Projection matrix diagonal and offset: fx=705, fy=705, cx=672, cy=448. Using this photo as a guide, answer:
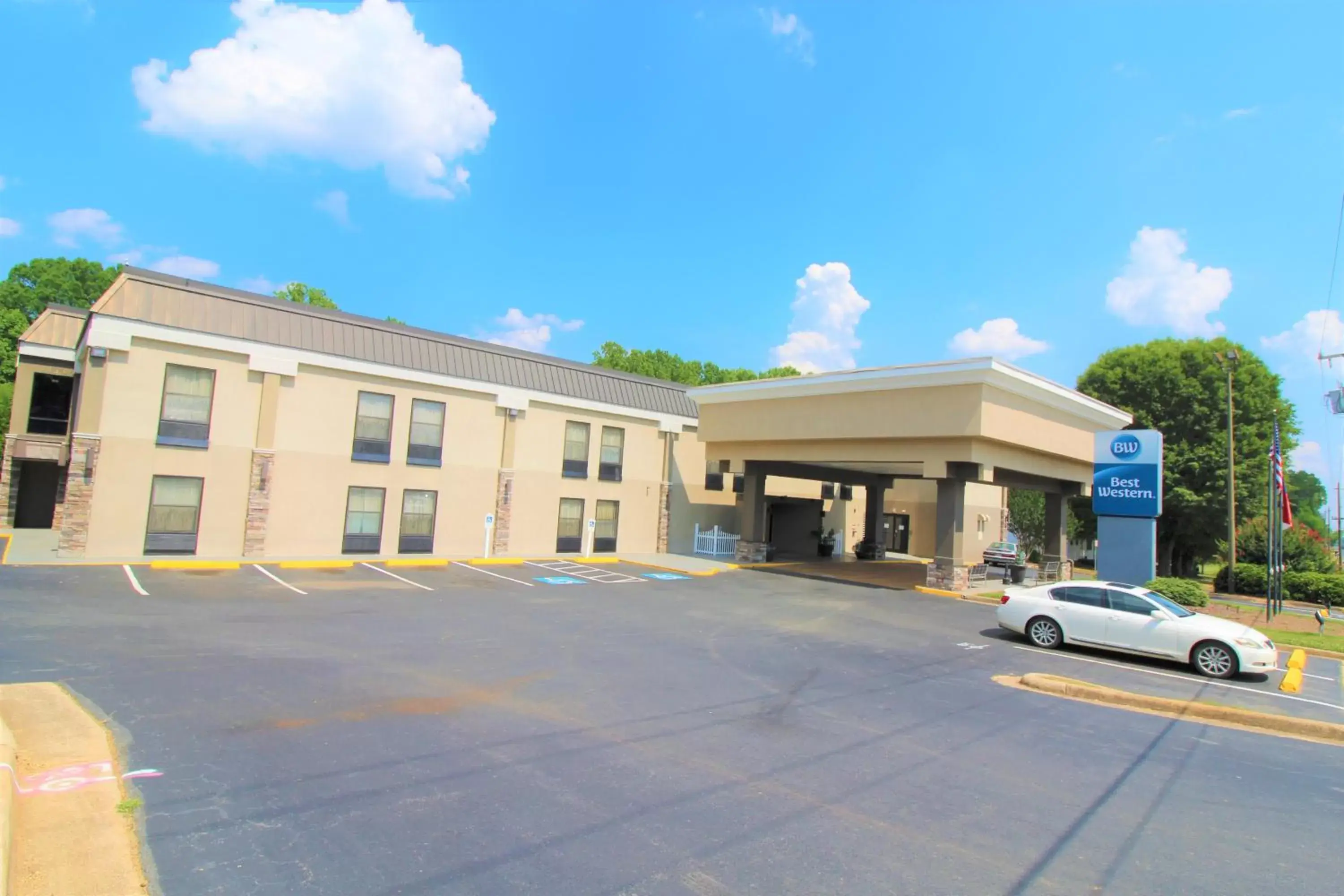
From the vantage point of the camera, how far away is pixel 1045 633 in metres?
14.2

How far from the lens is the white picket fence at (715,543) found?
1261 inches

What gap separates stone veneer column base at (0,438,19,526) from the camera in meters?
29.9

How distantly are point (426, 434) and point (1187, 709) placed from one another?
73.6ft

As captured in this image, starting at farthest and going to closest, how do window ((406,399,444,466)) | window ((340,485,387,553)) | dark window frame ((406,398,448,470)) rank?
1. window ((406,399,444,466))
2. dark window frame ((406,398,448,470))
3. window ((340,485,387,553))

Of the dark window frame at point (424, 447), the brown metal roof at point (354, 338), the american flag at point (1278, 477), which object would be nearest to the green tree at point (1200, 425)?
the american flag at point (1278, 477)

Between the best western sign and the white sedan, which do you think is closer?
the white sedan

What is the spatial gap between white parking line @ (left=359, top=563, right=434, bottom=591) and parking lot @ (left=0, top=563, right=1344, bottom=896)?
4616mm

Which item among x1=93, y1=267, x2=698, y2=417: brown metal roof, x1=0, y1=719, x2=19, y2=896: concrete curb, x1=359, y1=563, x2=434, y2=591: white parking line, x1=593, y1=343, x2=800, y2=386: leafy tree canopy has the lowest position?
x1=359, y1=563, x2=434, y2=591: white parking line

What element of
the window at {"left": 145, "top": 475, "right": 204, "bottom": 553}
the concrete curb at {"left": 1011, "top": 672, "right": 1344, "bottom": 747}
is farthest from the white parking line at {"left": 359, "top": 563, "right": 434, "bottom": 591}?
the concrete curb at {"left": 1011, "top": 672, "right": 1344, "bottom": 747}

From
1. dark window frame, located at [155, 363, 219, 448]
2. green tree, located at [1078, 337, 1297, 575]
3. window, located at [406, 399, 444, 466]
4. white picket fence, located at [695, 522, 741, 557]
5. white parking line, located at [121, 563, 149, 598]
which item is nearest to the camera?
white parking line, located at [121, 563, 149, 598]

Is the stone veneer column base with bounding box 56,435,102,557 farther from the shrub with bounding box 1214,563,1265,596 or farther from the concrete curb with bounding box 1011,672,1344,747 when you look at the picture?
the shrub with bounding box 1214,563,1265,596

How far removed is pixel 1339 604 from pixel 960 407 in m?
17.7

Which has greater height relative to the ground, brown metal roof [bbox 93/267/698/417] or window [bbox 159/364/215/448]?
brown metal roof [bbox 93/267/698/417]

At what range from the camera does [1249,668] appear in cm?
1188
